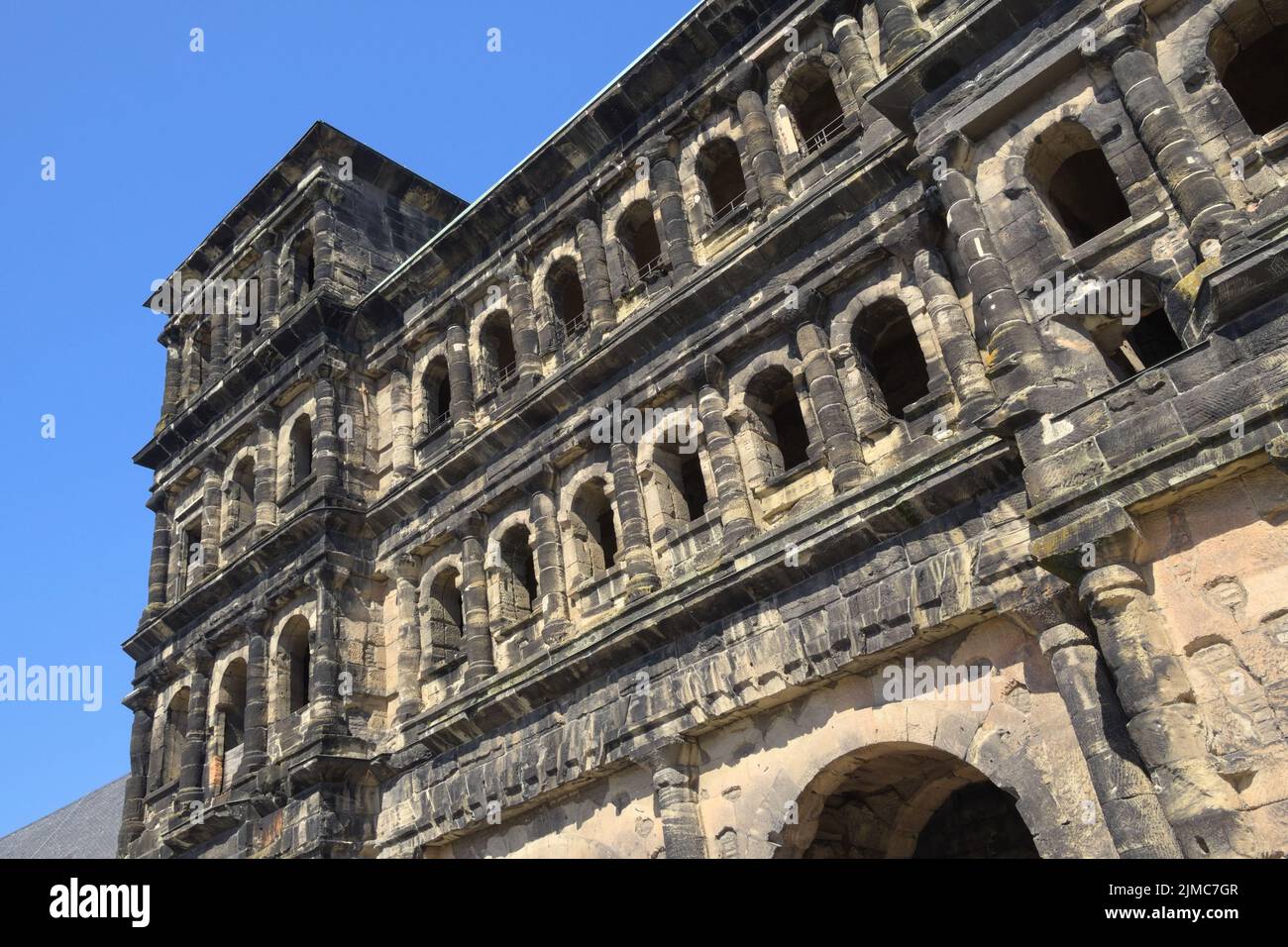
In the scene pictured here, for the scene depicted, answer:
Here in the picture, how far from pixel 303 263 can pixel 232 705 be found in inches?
337

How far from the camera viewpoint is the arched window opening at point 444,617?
1669 centimetres

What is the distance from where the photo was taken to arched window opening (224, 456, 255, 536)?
20.5 meters

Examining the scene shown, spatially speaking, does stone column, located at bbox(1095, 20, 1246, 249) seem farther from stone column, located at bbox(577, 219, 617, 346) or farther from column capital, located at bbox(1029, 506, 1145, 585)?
stone column, located at bbox(577, 219, 617, 346)

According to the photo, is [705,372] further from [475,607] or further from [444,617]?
[444,617]

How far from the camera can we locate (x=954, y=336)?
11719mm

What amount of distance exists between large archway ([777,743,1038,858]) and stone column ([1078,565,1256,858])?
258cm

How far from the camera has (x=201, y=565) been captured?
20.7m

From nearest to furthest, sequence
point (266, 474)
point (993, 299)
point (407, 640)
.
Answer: point (993, 299) < point (407, 640) < point (266, 474)

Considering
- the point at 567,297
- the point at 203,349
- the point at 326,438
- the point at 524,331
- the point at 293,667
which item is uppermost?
the point at 203,349

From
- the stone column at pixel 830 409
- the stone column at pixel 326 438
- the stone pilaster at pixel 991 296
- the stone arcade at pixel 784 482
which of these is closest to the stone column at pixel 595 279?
the stone arcade at pixel 784 482

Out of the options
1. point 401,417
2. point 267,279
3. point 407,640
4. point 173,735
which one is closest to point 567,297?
point 401,417

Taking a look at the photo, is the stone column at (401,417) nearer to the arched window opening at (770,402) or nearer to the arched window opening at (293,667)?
the arched window opening at (293,667)

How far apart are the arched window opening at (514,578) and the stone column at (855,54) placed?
7.38 m
